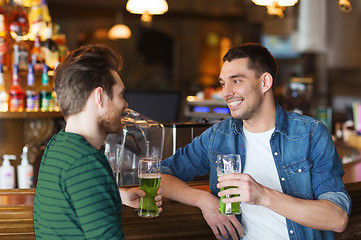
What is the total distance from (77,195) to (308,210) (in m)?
0.79

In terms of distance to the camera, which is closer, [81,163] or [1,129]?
[81,163]

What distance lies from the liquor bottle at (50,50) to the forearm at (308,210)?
2.83 metres

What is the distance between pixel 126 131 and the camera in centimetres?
200

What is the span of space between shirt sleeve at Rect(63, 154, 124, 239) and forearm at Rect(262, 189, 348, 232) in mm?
553

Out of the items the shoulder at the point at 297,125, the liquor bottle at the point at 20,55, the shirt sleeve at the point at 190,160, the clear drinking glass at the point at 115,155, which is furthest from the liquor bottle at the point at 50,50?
the shoulder at the point at 297,125

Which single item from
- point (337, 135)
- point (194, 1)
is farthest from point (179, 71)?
point (337, 135)

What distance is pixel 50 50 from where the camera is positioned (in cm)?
386

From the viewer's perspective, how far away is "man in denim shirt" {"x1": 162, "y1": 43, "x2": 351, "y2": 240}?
1.58 meters

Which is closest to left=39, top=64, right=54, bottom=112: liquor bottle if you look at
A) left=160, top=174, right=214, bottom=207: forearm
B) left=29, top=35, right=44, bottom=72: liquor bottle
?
left=29, top=35, right=44, bottom=72: liquor bottle

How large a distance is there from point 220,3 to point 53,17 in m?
3.87

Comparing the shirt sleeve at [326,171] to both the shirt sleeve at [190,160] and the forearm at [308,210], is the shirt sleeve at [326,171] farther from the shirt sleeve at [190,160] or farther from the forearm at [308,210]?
the shirt sleeve at [190,160]

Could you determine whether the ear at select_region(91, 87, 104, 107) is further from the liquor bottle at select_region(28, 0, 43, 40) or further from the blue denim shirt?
the liquor bottle at select_region(28, 0, 43, 40)

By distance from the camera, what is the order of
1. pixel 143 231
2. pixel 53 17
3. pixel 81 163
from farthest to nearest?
1. pixel 53 17
2. pixel 143 231
3. pixel 81 163

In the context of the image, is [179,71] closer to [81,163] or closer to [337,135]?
[337,135]
